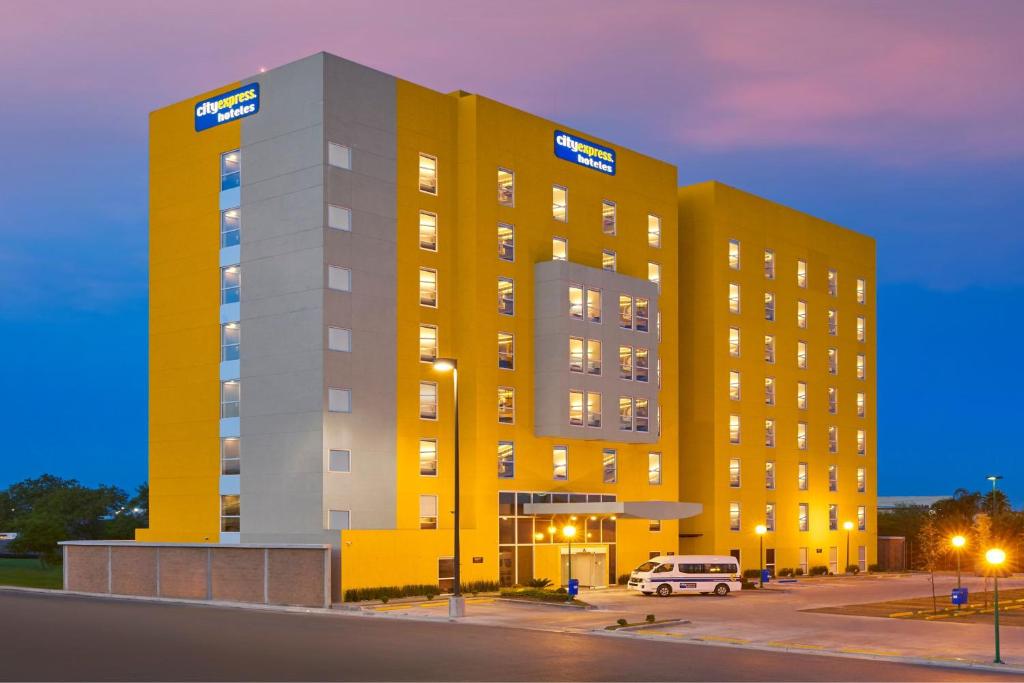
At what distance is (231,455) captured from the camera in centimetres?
5975

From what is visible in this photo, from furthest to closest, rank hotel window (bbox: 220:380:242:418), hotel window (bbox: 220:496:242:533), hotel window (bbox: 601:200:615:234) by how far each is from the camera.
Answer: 1. hotel window (bbox: 601:200:615:234)
2. hotel window (bbox: 220:380:242:418)
3. hotel window (bbox: 220:496:242:533)

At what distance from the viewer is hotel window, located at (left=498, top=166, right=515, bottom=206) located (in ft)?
209

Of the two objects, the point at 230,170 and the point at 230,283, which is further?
the point at 230,170

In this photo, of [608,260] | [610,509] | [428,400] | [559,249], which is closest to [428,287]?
[428,400]

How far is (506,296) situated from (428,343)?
5.17 meters

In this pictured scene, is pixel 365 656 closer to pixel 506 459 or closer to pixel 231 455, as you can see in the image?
pixel 231 455

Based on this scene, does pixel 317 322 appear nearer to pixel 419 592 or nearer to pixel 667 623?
pixel 419 592

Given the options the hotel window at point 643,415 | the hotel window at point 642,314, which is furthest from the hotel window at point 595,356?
the hotel window at point 643,415

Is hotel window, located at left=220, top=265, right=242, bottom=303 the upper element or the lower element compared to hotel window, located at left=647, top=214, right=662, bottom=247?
lower

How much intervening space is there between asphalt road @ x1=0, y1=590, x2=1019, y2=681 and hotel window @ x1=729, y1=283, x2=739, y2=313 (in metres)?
42.6

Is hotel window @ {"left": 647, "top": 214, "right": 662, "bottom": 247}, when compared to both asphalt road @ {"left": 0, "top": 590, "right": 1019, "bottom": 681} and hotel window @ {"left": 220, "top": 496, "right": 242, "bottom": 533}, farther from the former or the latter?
asphalt road @ {"left": 0, "top": 590, "right": 1019, "bottom": 681}

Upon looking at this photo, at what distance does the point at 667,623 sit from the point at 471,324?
2409cm

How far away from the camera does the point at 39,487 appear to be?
166875 millimetres

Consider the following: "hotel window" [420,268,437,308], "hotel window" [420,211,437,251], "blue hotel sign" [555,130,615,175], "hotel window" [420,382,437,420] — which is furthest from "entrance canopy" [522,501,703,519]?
"blue hotel sign" [555,130,615,175]
